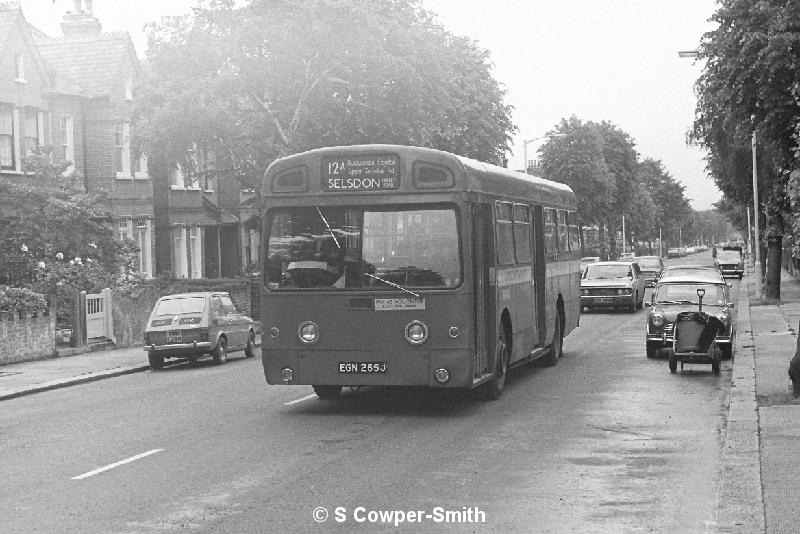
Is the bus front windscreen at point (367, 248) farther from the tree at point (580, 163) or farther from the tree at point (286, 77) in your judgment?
the tree at point (580, 163)

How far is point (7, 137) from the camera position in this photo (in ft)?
125

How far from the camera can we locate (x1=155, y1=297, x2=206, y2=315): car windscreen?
26281 millimetres

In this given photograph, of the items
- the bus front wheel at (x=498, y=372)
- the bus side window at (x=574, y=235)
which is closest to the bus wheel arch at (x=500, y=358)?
the bus front wheel at (x=498, y=372)

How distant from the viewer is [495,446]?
1267cm

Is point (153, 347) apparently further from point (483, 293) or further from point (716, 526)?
point (716, 526)

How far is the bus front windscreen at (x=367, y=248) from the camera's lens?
14836 millimetres

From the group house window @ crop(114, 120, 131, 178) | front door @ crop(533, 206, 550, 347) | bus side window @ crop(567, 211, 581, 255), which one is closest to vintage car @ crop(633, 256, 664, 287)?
house window @ crop(114, 120, 131, 178)

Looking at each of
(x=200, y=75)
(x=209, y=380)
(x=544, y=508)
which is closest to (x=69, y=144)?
(x=200, y=75)

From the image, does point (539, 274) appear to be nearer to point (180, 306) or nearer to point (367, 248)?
point (367, 248)

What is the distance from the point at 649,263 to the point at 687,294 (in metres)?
36.5

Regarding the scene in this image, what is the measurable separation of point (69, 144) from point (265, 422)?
29.2 meters

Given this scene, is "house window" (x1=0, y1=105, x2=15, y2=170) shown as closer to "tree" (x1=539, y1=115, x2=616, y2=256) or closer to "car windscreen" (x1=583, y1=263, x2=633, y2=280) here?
"car windscreen" (x1=583, y1=263, x2=633, y2=280)

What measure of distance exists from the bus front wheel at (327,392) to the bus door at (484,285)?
238 centimetres

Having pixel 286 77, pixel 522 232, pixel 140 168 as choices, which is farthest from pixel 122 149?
pixel 522 232
